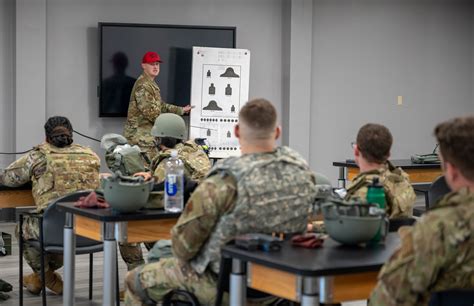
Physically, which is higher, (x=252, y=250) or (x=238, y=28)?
(x=238, y=28)

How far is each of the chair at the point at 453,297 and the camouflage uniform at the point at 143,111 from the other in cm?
730

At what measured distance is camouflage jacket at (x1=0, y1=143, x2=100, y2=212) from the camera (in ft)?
18.8

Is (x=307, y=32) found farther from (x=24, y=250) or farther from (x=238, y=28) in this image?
(x=24, y=250)

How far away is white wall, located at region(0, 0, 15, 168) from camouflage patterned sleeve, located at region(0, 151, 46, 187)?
14.4 feet

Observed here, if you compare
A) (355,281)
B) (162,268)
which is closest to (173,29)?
(162,268)

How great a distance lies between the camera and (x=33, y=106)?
1002 cm

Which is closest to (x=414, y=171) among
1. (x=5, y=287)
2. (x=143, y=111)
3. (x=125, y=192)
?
(x=143, y=111)

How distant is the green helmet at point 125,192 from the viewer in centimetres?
438

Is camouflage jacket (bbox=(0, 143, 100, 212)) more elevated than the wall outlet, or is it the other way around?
the wall outlet

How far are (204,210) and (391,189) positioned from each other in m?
1.20

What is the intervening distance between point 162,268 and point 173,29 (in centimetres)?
714

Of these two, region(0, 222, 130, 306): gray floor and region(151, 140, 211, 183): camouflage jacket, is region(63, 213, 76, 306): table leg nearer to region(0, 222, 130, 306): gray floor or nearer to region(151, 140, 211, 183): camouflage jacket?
region(0, 222, 130, 306): gray floor

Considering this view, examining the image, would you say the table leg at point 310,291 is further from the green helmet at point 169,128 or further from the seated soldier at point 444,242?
the green helmet at point 169,128

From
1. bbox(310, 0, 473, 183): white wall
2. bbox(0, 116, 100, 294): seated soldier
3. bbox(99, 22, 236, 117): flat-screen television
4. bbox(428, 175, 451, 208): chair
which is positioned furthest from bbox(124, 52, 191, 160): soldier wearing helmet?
bbox(428, 175, 451, 208): chair
